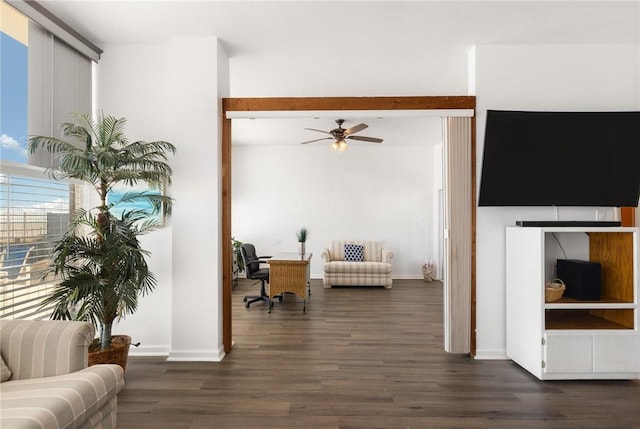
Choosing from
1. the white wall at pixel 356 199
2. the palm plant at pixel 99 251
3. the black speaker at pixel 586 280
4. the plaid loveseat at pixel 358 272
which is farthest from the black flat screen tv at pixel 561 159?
the white wall at pixel 356 199

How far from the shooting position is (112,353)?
2.86 metres

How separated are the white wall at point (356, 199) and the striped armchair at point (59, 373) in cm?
594

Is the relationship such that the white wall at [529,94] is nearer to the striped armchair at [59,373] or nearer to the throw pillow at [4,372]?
the striped armchair at [59,373]

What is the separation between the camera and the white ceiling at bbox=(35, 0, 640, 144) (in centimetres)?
287

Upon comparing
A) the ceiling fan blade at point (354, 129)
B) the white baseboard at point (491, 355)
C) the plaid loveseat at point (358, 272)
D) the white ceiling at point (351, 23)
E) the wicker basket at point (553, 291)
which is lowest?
the white baseboard at point (491, 355)

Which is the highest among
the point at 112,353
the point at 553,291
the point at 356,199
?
the point at 356,199

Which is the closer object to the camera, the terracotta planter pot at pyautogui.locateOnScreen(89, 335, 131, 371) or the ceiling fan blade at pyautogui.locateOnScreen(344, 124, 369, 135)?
the terracotta planter pot at pyautogui.locateOnScreen(89, 335, 131, 371)

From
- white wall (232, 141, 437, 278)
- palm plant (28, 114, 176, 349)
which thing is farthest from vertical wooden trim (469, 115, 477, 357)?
white wall (232, 141, 437, 278)

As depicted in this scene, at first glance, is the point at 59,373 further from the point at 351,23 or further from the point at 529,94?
the point at 529,94

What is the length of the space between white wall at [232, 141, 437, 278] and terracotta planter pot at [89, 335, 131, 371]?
16.3 ft

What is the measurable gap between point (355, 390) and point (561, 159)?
2.61 m

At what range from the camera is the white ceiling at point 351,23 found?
287 cm

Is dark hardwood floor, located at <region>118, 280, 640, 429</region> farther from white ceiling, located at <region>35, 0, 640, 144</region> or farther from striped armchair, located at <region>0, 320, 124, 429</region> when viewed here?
white ceiling, located at <region>35, 0, 640, 144</region>

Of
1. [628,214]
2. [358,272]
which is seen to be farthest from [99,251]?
[358,272]
